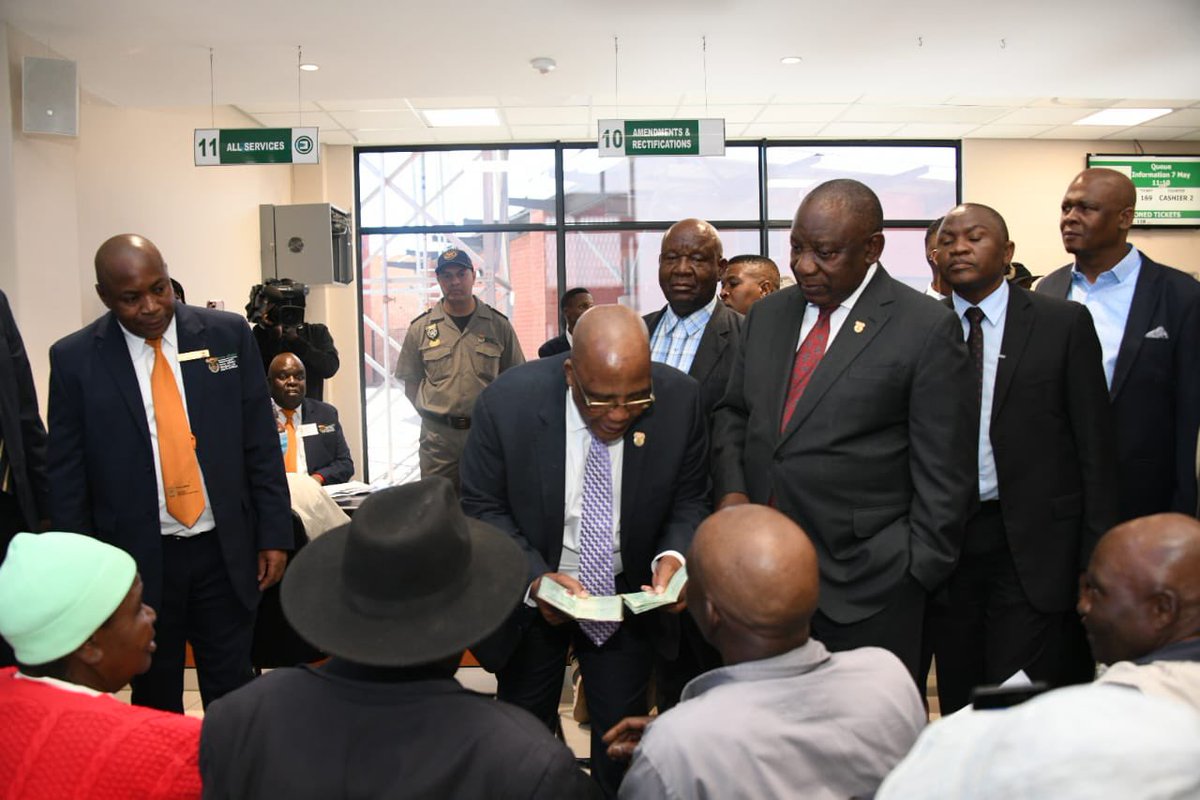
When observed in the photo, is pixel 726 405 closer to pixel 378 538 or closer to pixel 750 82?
pixel 378 538

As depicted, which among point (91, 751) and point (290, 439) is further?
point (290, 439)

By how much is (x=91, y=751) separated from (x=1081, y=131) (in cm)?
1049

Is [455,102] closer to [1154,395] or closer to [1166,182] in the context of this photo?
[1154,395]

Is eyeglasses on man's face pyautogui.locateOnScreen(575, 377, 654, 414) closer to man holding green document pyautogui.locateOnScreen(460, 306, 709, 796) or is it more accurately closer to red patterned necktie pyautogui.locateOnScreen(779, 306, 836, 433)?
man holding green document pyautogui.locateOnScreen(460, 306, 709, 796)

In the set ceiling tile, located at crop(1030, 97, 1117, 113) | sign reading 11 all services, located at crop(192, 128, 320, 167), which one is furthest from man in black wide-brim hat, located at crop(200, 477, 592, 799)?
ceiling tile, located at crop(1030, 97, 1117, 113)

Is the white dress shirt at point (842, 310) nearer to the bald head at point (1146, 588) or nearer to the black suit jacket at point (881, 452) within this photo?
the black suit jacket at point (881, 452)

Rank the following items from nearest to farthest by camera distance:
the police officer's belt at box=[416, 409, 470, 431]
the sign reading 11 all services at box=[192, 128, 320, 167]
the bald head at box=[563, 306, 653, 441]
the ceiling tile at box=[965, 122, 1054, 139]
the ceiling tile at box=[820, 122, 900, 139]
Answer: the bald head at box=[563, 306, 653, 441] < the police officer's belt at box=[416, 409, 470, 431] < the sign reading 11 all services at box=[192, 128, 320, 167] < the ceiling tile at box=[820, 122, 900, 139] < the ceiling tile at box=[965, 122, 1054, 139]

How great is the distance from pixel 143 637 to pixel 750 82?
6.38 metres

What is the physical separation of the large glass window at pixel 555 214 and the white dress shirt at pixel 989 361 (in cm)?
682

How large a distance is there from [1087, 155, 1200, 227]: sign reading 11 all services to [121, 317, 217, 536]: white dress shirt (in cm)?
1004

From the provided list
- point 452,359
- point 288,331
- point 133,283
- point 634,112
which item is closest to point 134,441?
point 133,283

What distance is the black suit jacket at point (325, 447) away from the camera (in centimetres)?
509

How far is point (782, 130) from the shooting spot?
9.05 meters

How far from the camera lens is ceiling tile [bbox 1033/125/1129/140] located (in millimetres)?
9039
